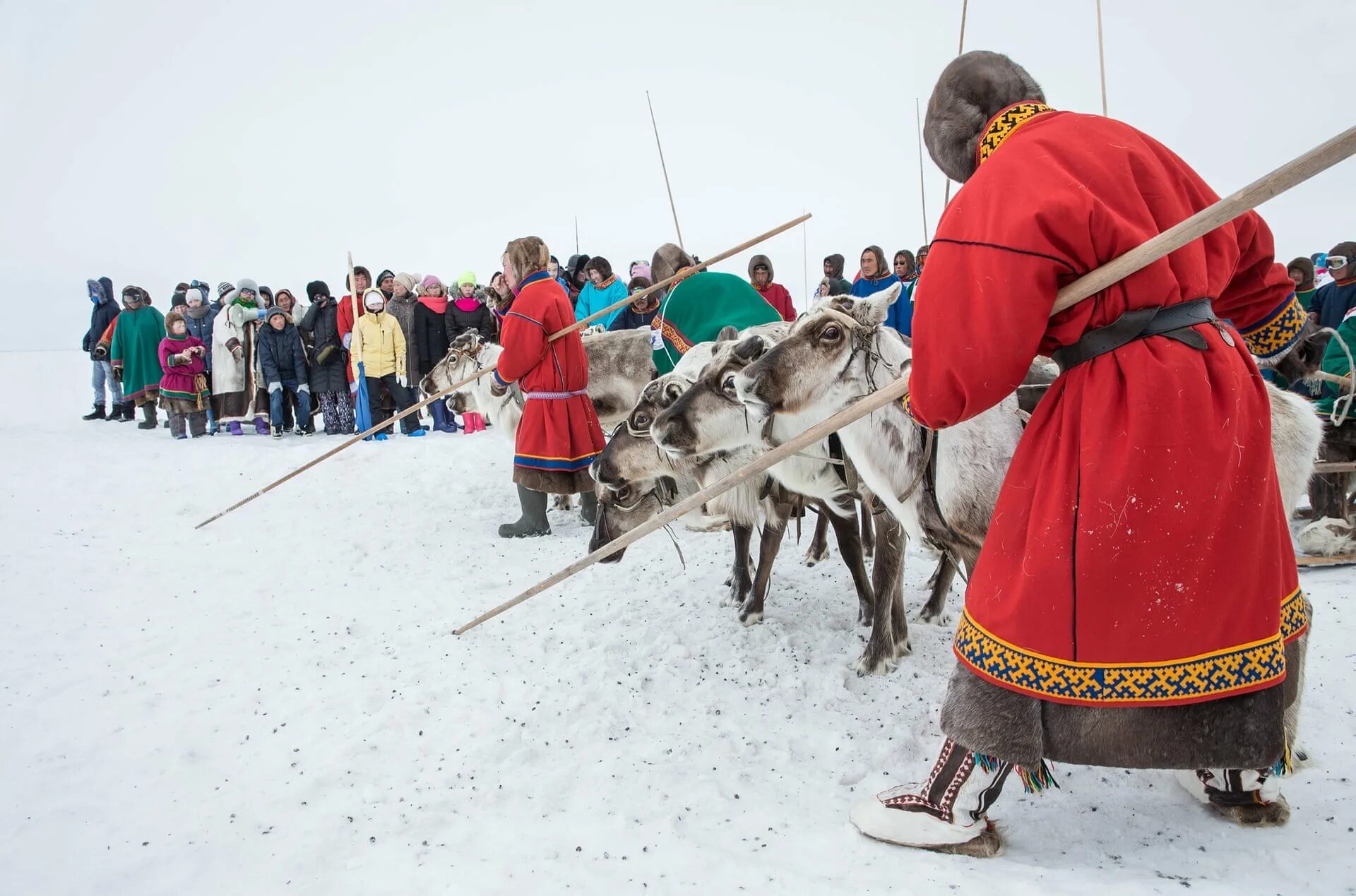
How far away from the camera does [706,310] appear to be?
5.66 meters

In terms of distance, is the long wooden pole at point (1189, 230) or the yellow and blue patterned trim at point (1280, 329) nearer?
the long wooden pole at point (1189, 230)

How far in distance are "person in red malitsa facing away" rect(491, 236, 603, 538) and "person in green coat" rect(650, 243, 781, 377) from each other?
96 cm

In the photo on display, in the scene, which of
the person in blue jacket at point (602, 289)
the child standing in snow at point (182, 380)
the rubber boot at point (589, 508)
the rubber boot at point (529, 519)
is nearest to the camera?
the rubber boot at point (529, 519)

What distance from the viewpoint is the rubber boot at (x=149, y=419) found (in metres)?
11.3

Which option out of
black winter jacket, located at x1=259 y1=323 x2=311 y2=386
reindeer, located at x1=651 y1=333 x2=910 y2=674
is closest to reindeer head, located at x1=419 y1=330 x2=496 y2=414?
black winter jacket, located at x1=259 y1=323 x2=311 y2=386

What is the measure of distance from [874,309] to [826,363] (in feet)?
0.91

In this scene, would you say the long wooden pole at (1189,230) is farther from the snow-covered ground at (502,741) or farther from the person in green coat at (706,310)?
the person in green coat at (706,310)

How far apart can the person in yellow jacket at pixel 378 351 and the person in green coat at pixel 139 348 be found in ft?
10.2

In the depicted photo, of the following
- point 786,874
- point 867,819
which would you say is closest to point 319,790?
point 786,874

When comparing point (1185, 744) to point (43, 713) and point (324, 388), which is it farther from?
point (324, 388)

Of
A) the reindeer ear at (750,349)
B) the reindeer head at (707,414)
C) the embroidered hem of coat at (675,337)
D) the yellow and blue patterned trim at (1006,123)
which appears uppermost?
the yellow and blue patterned trim at (1006,123)

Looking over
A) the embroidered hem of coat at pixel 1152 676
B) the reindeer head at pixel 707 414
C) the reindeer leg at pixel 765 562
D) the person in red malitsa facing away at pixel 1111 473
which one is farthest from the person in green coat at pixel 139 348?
the embroidered hem of coat at pixel 1152 676

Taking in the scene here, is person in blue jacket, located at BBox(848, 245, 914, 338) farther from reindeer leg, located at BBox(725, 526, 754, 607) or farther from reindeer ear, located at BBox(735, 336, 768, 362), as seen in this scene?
reindeer ear, located at BBox(735, 336, 768, 362)

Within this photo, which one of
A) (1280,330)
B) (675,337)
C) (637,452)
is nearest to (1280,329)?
(1280,330)
